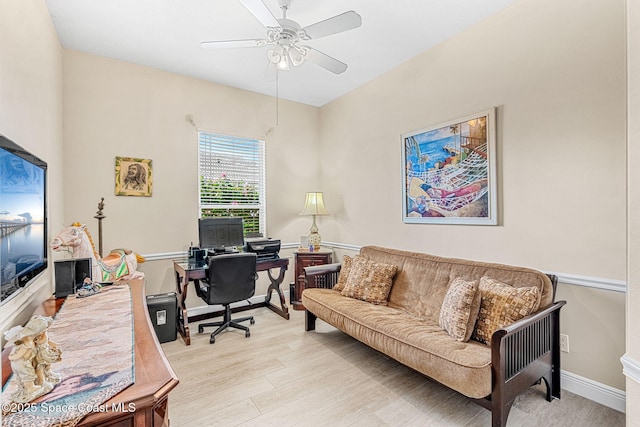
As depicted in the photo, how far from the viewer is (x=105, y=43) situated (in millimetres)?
2889

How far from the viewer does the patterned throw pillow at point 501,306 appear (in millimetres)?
1970

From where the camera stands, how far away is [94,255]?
2.42 meters

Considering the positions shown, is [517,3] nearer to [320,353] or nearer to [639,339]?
[639,339]

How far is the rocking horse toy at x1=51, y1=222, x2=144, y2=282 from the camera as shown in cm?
225

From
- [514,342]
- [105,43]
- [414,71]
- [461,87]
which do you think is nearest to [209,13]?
[105,43]

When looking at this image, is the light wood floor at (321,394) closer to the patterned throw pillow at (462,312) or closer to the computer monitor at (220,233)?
the patterned throw pillow at (462,312)

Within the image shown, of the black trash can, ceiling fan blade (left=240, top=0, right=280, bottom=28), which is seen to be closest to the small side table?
the black trash can

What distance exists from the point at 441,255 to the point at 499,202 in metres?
0.73

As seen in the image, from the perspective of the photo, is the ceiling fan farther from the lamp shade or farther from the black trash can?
the black trash can

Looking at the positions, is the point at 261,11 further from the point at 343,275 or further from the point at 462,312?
the point at 343,275

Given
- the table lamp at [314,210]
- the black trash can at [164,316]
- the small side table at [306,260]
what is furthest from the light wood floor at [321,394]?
the table lamp at [314,210]

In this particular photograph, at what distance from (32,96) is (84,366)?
1820 millimetres

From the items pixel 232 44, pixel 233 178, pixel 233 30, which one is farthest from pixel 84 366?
pixel 233 178

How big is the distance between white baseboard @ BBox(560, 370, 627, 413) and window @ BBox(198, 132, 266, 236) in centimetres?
336
